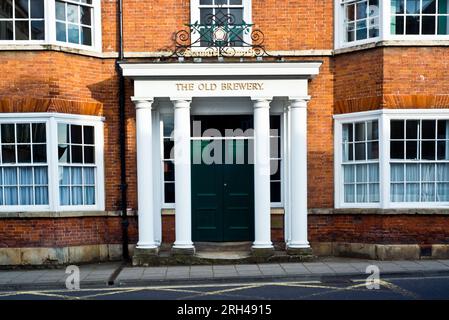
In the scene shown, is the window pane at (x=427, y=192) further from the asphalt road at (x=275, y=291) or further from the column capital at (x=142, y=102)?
the column capital at (x=142, y=102)

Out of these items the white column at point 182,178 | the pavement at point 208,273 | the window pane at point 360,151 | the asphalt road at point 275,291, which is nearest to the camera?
the asphalt road at point 275,291

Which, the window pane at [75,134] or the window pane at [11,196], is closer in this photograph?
the window pane at [11,196]

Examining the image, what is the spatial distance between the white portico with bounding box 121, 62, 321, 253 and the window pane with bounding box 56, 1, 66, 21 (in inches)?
82.4

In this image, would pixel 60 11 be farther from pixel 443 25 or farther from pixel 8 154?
pixel 443 25

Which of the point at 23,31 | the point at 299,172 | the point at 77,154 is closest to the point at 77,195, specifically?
the point at 77,154

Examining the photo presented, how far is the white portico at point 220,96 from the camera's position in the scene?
37.8 feet

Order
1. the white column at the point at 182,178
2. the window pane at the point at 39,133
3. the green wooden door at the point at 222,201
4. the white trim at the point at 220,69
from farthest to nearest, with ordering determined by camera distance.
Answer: the green wooden door at the point at 222,201 < the window pane at the point at 39,133 < the white column at the point at 182,178 < the white trim at the point at 220,69

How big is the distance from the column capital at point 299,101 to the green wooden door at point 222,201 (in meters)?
1.91

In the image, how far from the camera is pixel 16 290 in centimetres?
975

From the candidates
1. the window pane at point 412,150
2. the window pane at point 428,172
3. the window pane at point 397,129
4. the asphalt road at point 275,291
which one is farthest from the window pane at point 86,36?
the window pane at point 428,172

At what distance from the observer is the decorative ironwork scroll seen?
12.4 metres

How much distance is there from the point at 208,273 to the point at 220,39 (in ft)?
17.8

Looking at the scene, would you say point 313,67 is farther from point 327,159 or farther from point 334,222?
point 334,222

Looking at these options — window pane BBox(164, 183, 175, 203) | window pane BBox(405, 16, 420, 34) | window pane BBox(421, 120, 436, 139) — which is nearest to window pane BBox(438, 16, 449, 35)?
window pane BBox(405, 16, 420, 34)
